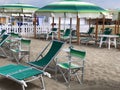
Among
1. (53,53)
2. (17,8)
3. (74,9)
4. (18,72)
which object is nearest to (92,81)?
(53,53)

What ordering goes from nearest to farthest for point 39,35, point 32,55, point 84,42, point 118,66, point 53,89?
point 53,89 → point 118,66 → point 32,55 → point 84,42 → point 39,35

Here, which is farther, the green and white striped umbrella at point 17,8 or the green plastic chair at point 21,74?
the green and white striped umbrella at point 17,8

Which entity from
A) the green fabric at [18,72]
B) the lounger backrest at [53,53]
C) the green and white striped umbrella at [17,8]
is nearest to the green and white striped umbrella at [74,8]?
the lounger backrest at [53,53]

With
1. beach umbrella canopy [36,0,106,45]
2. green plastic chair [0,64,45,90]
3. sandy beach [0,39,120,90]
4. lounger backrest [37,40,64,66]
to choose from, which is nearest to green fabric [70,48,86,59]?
lounger backrest [37,40,64,66]

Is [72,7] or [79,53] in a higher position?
[72,7]

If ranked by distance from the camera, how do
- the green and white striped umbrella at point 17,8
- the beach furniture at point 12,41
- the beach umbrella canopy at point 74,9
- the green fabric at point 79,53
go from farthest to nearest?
the green and white striped umbrella at point 17,8
the beach furniture at point 12,41
the beach umbrella canopy at point 74,9
the green fabric at point 79,53

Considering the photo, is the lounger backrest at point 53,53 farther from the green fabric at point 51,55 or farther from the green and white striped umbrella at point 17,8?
the green and white striped umbrella at point 17,8

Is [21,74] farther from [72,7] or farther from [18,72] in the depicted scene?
[72,7]

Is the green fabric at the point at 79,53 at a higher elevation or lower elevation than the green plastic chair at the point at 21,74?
higher

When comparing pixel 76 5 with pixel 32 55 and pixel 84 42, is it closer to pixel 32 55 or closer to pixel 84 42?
pixel 32 55

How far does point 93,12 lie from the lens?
27.9 feet

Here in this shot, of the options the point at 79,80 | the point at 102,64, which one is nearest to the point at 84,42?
the point at 102,64

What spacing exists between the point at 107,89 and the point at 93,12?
263 cm

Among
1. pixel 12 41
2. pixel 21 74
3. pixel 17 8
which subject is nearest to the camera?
pixel 21 74
